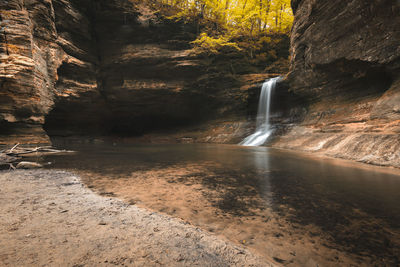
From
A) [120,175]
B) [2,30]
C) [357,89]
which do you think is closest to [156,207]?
[120,175]

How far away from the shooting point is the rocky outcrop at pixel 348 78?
19.7ft

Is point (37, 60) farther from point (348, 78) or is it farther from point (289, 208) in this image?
point (348, 78)

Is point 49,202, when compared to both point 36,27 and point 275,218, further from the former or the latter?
point 36,27

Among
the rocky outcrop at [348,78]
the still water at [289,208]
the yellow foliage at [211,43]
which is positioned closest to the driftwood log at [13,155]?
the still water at [289,208]

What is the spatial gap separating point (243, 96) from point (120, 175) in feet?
45.4

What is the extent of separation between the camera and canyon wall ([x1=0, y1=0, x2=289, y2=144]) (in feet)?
43.9

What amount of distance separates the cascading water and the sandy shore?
→ 11.6 m

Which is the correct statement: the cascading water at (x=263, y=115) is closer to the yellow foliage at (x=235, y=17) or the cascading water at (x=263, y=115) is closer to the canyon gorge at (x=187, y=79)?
the canyon gorge at (x=187, y=79)

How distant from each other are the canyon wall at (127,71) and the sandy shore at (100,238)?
12528 millimetres

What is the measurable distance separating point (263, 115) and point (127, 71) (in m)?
12.3

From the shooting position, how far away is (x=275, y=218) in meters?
1.76

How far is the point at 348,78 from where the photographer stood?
8961 millimetres

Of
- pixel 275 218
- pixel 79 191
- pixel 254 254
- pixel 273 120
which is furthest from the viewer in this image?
pixel 273 120

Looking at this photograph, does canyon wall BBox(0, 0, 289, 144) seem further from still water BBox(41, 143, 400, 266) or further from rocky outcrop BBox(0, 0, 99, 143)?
still water BBox(41, 143, 400, 266)
